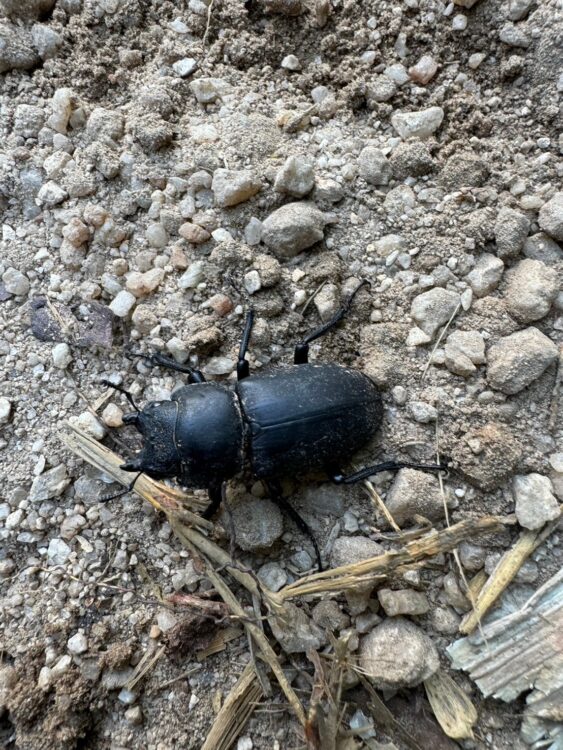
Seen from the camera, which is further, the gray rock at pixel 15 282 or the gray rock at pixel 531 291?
the gray rock at pixel 15 282

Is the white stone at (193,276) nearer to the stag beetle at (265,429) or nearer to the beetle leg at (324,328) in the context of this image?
the stag beetle at (265,429)

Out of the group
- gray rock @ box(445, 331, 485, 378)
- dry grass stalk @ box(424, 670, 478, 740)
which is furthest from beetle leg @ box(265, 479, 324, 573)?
gray rock @ box(445, 331, 485, 378)

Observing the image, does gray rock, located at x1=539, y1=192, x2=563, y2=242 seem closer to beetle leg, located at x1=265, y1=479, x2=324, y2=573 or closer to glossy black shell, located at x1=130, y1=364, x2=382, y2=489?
glossy black shell, located at x1=130, y1=364, x2=382, y2=489

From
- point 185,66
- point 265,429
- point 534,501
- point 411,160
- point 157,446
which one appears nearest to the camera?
point 534,501

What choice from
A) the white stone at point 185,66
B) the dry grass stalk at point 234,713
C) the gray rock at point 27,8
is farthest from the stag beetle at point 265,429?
the gray rock at point 27,8

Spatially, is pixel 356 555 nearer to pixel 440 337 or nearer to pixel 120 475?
pixel 440 337

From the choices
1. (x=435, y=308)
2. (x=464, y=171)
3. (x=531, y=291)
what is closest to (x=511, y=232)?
(x=531, y=291)
